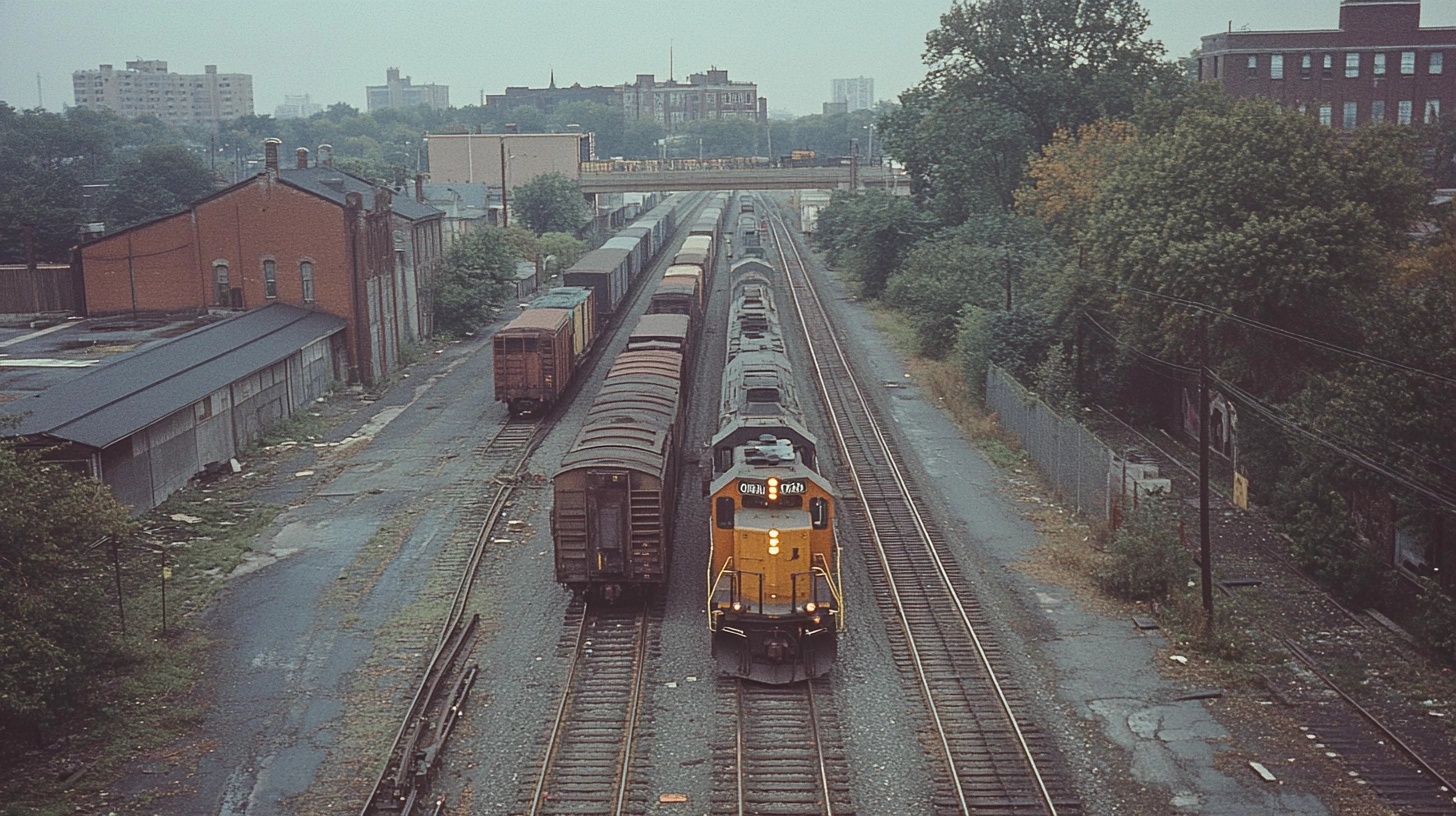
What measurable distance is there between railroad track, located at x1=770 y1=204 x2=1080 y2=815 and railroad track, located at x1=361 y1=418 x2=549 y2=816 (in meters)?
6.65

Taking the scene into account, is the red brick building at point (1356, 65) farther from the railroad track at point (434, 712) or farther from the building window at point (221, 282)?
the railroad track at point (434, 712)

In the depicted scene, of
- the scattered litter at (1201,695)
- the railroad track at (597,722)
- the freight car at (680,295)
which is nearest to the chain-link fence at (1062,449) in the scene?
the scattered litter at (1201,695)

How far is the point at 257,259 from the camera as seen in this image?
4425cm

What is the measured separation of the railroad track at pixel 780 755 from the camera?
15.7 metres

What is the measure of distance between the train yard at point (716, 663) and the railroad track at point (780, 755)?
0.14ft

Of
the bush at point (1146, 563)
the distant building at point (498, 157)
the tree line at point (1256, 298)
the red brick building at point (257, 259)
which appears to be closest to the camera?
the tree line at point (1256, 298)

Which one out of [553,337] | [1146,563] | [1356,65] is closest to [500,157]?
[1356,65]

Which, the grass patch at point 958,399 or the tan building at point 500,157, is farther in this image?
the tan building at point 500,157

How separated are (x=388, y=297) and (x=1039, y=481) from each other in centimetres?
2706

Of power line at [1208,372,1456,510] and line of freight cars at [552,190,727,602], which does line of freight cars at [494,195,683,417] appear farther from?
power line at [1208,372,1456,510]

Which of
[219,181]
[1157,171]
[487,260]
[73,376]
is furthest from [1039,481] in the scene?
[219,181]

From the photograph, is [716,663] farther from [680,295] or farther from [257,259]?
[257,259]

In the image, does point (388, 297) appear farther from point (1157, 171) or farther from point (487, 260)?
point (1157, 171)

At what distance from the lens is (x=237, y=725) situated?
59.4 ft
